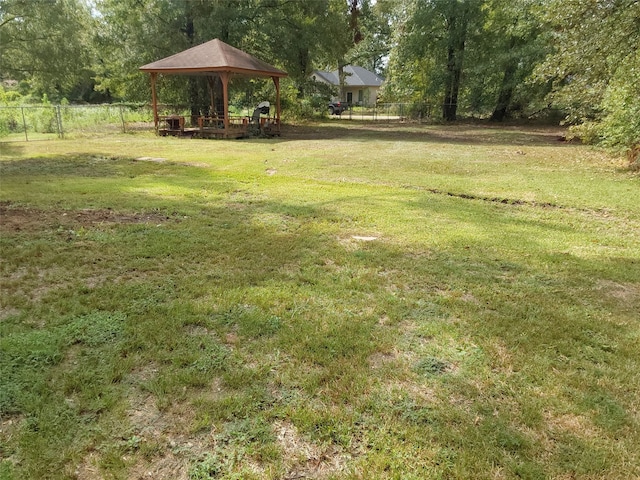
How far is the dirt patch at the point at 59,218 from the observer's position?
4965mm

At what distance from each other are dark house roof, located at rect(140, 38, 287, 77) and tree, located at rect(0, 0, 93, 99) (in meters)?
2.77

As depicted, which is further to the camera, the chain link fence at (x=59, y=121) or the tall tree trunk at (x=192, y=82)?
the tall tree trunk at (x=192, y=82)

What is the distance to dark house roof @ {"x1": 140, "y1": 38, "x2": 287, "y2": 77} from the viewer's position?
15.9m

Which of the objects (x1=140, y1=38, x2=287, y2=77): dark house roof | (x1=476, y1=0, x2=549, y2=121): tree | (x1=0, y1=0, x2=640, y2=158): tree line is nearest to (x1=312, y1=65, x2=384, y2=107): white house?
(x1=0, y1=0, x2=640, y2=158): tree line

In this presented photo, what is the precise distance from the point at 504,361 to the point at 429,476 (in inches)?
43.3

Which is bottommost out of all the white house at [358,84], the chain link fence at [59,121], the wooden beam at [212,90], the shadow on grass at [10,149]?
the shadow on grass at [10,149]

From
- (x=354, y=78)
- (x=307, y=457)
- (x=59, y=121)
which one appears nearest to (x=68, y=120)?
(x=59, y=121)

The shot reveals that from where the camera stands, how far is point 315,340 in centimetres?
280

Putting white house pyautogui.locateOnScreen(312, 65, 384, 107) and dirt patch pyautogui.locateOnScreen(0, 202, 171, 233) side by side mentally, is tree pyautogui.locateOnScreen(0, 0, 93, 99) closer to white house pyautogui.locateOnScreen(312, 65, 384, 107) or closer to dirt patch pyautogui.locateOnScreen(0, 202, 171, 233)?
dirt patch pyautogui.locateOnScreen(0, 202, 171, 233)

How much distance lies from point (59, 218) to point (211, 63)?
12.5 m

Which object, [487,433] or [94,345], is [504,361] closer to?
[487,433]

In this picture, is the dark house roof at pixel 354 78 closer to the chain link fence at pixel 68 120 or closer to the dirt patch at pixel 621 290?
the chain link fence at pixel 68 120

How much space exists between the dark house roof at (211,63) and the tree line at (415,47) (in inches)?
122

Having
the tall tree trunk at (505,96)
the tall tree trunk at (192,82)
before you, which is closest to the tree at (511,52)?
the tall tree trunk at (505,96)
